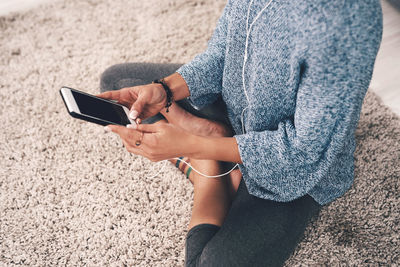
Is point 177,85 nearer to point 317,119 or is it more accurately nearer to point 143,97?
point 143,97

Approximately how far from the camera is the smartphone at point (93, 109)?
0.64 metres

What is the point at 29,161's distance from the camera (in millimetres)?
1117

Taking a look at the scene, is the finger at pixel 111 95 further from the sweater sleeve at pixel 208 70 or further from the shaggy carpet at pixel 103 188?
the shaggy carpet at pixel 103 188

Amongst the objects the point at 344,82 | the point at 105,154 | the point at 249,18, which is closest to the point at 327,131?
the point at 344,82

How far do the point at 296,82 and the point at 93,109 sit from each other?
47 centimetres

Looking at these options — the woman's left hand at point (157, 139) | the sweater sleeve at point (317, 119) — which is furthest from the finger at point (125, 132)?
the sweater sleeve at point (317, 119)

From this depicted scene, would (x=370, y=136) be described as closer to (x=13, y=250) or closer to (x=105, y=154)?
(x=105, y=154)

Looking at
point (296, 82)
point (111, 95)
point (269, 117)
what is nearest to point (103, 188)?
point (111, 95)

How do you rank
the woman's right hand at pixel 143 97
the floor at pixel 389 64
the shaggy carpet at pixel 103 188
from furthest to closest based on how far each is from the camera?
the floor at pixel 389 64, the shaggy carpet at pixel 103 188, the woman's right hand at pixel 143 97

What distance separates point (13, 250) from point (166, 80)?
772 millimetres

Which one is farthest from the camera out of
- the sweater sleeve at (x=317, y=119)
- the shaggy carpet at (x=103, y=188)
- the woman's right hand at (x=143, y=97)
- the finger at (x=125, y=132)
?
the shaggy carpet at (x=103, y=188)

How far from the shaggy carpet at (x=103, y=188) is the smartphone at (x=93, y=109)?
0.40 meters

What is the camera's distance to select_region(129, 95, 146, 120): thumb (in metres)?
0.71

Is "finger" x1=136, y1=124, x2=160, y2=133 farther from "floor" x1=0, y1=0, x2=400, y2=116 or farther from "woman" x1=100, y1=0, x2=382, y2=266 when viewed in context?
"floor" x1=0, y1=0, x2=400, y2=116
